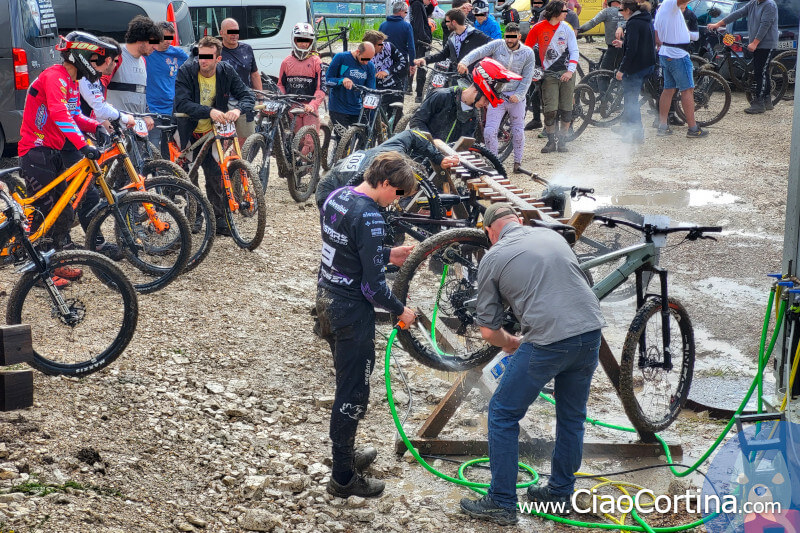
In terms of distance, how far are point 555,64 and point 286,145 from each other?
15.8 feet

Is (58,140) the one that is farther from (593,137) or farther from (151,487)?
(593,137)

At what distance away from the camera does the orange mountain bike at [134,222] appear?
6.68 metres

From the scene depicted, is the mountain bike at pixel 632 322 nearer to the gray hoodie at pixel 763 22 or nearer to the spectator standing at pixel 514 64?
the spectator standing at pixel 514 64

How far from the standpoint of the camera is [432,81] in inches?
502

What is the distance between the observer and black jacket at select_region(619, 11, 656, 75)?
13.6 m

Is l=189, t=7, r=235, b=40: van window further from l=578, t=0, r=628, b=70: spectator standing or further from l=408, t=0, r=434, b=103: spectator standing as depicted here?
l=578, t=0, r=628, b=70: spectator standing

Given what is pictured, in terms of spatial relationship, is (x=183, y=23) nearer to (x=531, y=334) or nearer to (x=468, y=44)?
(x=468, y=44)

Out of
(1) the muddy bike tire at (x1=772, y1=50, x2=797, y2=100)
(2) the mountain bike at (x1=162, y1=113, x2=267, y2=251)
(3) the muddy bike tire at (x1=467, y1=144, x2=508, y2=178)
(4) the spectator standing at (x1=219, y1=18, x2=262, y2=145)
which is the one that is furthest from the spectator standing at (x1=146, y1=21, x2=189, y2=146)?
(1) the muddy bike tire at (x1=772, y1=50, x2=797, y2=100)

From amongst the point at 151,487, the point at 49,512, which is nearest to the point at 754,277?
the point at 151,487

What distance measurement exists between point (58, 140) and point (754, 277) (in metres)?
6.26

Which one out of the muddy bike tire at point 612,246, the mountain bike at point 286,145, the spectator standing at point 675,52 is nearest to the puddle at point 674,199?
the muddy bike tire at point 612,246

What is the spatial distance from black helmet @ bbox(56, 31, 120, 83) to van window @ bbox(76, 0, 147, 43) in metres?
5.26

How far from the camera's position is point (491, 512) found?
460cm

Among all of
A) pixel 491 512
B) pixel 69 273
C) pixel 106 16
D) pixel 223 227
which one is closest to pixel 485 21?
pixel 106 16
